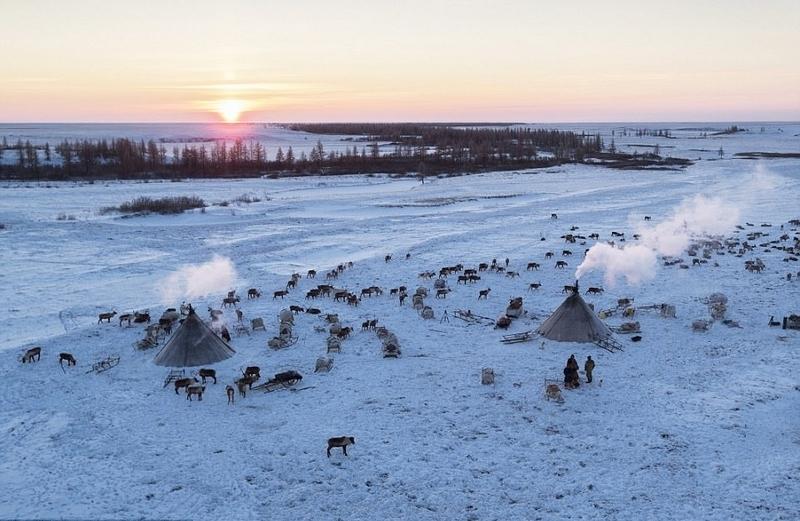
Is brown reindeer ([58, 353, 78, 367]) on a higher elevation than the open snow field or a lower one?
higher

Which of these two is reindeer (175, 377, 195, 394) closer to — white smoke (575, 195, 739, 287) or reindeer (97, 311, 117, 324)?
reindeer (97, 311, 117, 324)

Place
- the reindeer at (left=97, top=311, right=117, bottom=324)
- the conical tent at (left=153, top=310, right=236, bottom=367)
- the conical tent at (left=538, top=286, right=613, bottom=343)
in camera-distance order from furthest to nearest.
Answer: the reindeer at (left=97, top=311, right=117, bottom=324) → the conical tent at (left=538, top=286, right=613, bottom=343) → the conical tent at (left=153, top=310, right=236, bottom=367)

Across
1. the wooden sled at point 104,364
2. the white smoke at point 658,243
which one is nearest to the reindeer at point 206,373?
the wooden sled at point 104,364

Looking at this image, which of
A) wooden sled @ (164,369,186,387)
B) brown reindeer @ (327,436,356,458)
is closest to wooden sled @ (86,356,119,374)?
wooden sled @ (164,369,186,387)

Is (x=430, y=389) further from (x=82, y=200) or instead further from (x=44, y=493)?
(x=82, y=200)

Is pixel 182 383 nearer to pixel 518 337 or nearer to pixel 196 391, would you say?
pixel 196 391

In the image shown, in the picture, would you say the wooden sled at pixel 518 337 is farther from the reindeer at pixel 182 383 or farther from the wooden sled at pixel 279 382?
the reindeer at pixel 182 383
